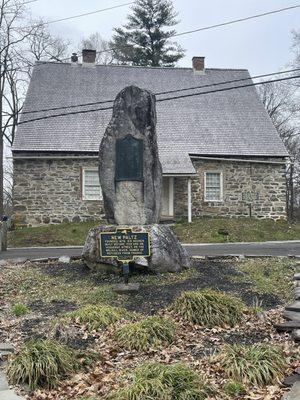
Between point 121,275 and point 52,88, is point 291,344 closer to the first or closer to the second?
point 121,275

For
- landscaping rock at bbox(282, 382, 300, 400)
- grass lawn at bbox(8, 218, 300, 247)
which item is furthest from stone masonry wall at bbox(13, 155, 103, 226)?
landscaping rock at bbox(282, 382, 300, 400)

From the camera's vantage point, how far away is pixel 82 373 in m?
4.88

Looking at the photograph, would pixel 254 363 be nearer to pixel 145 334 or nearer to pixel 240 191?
pixel 145 334

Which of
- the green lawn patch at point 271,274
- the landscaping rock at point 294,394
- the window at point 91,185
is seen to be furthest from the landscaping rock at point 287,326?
the window at point 91,185

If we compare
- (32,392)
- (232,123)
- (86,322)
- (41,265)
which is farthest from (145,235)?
(232,123)

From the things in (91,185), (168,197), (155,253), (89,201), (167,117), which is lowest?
(155,253)

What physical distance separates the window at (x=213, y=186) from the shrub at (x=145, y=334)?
17989 mm

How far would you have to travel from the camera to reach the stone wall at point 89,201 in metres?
22.4

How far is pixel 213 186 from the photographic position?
23.7m

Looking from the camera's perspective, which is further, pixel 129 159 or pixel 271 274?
pixel 129 159

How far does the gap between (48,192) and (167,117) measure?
22.7 feet

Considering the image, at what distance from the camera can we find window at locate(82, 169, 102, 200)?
22859 mm

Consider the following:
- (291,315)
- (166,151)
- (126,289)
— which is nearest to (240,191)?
(166,151)

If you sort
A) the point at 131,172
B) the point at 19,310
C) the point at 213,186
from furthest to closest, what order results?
the point at 213,186 → the point at 131,172 → the point at 19,310
